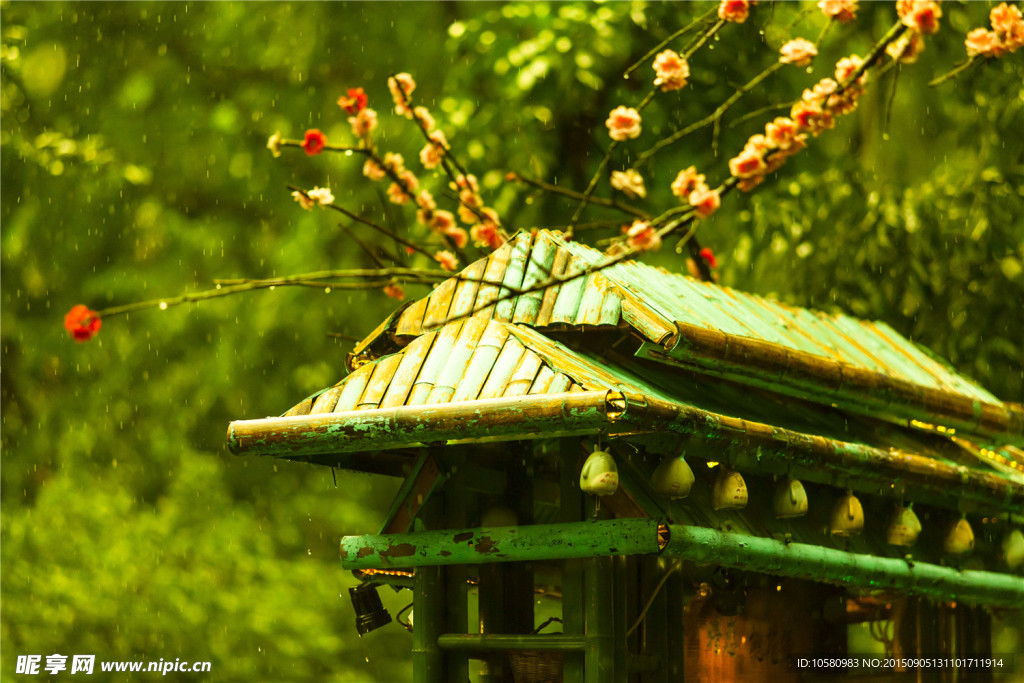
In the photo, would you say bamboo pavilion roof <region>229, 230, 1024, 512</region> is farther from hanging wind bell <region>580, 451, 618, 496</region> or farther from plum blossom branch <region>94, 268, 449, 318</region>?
plum blossom branch <region>94, 268, 449, 318</region>

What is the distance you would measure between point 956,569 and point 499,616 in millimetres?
2172

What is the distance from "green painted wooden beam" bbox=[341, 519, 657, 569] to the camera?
3.93m

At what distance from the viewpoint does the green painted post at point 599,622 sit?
4.00 metres

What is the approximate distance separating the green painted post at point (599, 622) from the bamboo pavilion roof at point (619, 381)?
53cm

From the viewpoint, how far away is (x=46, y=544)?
1057 cm

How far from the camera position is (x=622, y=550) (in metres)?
3.92

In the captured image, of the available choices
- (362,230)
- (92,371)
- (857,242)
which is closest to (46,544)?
(92,371)

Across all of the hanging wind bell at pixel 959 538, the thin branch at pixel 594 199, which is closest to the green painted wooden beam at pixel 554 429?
the hanging wind bell at pixel 959 538

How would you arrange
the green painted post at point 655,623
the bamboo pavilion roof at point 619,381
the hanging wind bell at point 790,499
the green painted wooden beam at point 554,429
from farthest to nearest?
the green painted post at point 655,623, the hanging wind bell at point 790,499, the bamboo pavilion roof at point 619,381, the green painted wooden beam at point 554,429

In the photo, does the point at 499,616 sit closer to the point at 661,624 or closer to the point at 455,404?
the point at 661,624

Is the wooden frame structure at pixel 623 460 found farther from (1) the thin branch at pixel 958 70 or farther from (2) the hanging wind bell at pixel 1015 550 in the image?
(1) the thin branch at pixel 958 70

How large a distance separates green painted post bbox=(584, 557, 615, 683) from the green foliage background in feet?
14.8

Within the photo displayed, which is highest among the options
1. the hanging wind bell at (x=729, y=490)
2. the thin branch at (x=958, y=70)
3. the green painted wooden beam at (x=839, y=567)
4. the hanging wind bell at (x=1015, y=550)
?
the thin branch at (x=958, y=70)

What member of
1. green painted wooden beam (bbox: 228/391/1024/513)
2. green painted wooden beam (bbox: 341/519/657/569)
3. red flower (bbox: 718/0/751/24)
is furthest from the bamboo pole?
red flower (bbox: 718/0/751/24)
